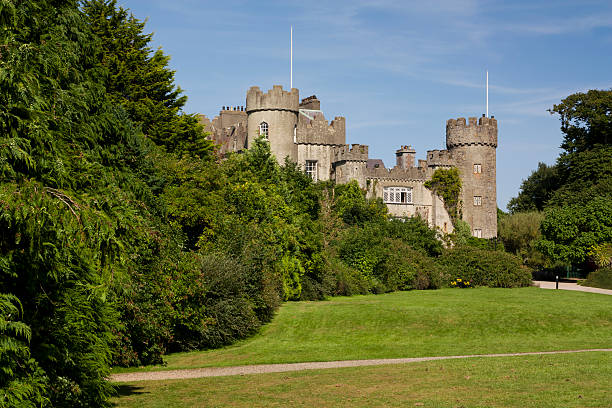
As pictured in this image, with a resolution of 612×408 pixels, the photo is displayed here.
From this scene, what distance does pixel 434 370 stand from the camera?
15.9m

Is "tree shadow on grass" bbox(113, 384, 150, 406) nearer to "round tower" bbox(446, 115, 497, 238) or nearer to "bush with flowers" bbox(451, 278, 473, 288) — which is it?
"bush with flowers" bbox(451, 278, 473, 288)

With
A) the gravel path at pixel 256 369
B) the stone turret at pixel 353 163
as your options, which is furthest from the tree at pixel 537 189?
the gravel path at pixel 256 369

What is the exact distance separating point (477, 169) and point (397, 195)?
7215 millimetres

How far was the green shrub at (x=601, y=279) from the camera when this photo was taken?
40688mm

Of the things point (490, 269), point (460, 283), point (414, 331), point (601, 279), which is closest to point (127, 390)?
point (414, 331)

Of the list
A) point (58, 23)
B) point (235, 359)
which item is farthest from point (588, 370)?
point (58, 23)

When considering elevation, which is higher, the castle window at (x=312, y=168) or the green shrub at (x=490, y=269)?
the castle window at (x=312, y=168)

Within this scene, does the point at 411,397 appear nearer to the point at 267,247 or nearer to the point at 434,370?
the point at 434,370

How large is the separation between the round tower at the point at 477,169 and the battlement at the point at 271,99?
1437 centimetres

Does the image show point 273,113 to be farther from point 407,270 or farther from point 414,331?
point 414,331

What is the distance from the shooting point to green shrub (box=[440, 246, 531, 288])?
4081 cm

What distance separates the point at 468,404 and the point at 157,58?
2653 cm

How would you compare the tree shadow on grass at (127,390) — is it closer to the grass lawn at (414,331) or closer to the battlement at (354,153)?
the grass lawn at (414,331)

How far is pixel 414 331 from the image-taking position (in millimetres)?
23594
